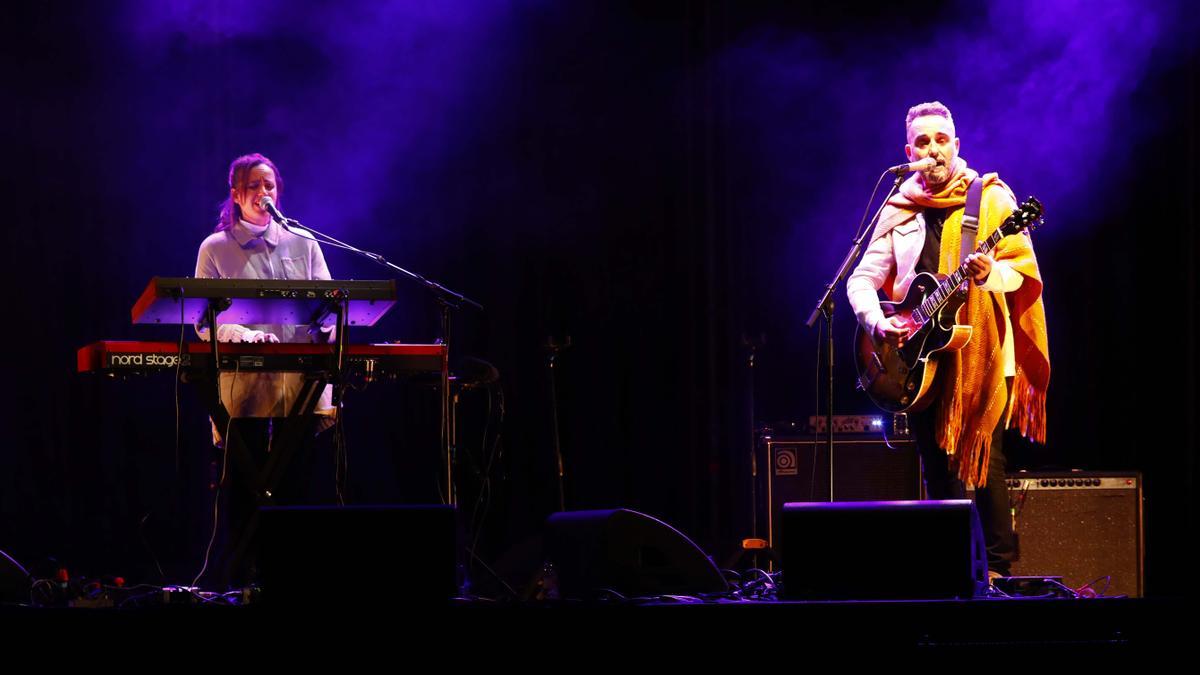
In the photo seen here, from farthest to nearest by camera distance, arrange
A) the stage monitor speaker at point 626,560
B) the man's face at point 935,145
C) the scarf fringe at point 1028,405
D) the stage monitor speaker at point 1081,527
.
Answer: the stage monitor speaker at point 1081,527 → the man's face at point 935,145 → the scarf fringe at point 1028,405 → the stage monitor speaker at point 626,560

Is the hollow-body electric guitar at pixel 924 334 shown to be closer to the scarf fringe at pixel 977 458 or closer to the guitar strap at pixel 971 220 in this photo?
the guitar strap at pixel 971 220

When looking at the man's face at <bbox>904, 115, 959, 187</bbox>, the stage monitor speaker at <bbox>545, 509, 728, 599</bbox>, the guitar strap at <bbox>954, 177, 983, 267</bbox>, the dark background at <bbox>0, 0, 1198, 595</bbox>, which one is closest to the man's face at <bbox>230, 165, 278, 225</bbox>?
the dark background at <bbox>0, 0, 1198, 595</bbox>

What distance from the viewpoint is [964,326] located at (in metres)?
4.13

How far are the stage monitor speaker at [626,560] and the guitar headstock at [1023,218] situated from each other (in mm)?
1672

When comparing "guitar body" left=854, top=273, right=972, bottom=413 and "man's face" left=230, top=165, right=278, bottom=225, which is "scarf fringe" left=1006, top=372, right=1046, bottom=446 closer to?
"guitar body" left=854, top=273, right=972, bottom=413

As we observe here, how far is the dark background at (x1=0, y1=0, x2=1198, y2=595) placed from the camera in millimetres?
5801

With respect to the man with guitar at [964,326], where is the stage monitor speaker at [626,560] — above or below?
below

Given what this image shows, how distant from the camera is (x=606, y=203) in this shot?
6.07m

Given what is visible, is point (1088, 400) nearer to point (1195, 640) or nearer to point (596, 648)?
point (1195, 640)

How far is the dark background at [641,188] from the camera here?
19.0 feet

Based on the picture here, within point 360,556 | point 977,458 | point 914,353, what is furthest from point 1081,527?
point 360,556

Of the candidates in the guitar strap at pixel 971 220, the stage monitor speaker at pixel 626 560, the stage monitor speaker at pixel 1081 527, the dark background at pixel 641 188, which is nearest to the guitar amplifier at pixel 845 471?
the stage monitor speaker at pixel 1081 527

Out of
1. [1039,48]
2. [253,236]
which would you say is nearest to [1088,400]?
[1039,48]

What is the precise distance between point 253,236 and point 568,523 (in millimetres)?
2072
